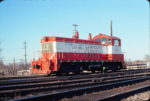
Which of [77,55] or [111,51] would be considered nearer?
[77,55]

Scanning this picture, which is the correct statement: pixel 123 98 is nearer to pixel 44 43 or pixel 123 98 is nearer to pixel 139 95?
pixel 139 95

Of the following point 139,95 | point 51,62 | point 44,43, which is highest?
point 44,43

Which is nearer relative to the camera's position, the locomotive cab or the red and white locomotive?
the red and white locomotive

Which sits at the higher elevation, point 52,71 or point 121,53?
point 121,53

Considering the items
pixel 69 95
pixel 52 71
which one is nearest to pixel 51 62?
pixel 52 71

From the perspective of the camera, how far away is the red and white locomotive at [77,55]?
18516mm

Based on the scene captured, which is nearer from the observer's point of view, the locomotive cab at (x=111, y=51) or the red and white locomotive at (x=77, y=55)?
the red and white locomotive at (x=77, y=55)

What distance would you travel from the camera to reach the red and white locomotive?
18516mm

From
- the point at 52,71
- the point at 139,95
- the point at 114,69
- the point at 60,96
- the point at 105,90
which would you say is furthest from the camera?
the point at 114,69

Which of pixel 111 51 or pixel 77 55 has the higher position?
pixel 111 51

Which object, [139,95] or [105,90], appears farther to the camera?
[105,90]

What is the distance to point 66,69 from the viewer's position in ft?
62.0

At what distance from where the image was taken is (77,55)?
20594 millimetres

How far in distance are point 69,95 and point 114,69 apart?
16.3 m
